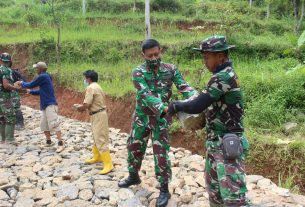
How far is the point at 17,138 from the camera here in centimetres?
866

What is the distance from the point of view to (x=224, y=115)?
3.49 meters

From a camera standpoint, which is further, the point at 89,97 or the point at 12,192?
the point at 89,97

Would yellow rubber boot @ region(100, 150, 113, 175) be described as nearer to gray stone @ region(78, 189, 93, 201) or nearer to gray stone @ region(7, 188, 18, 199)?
gray stone @ region(78, 189, 93, 201)

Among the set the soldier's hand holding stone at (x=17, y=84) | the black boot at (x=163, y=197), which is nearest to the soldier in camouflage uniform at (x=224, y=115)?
the black boot at (x=163, y=197)

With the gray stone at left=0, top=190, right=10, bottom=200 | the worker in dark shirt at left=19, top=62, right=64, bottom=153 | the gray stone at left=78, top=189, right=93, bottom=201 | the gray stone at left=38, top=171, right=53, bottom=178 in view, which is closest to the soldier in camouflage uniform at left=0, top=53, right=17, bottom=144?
the worker in dark shirt at left=19, top=62, right=64, bottom=153

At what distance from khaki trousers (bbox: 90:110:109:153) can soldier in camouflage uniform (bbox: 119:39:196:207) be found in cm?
116

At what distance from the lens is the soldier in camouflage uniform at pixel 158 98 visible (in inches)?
178

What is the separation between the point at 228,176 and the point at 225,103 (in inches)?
26.1

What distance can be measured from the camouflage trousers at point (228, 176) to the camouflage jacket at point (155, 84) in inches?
42.5

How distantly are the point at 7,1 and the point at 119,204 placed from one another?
96.4ft

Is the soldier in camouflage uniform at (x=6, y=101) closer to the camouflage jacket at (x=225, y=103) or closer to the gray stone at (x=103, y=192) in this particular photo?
the gray stone at (x=103, y=192)

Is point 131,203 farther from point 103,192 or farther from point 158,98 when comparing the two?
point 158,98

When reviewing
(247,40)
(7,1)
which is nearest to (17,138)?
(247,40)

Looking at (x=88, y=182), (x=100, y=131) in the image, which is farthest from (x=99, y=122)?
(x=88, y=182)
